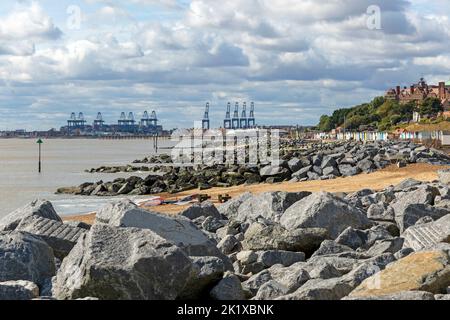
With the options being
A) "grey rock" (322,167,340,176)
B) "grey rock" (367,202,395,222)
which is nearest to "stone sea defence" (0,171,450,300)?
"grey rock" (367,202,395,222)

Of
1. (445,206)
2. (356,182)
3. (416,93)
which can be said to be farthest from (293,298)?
(416,93)

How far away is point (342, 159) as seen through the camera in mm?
38688

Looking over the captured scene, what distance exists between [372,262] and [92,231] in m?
3.08

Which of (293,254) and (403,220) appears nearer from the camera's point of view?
(293,254)

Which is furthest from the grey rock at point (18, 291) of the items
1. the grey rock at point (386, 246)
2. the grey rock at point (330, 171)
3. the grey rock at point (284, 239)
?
the grey rock at point (330, 171)

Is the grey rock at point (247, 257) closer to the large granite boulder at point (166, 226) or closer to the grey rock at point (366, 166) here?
the large granite boulder at point (166, 226)

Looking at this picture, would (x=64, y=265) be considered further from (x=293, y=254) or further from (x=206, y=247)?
(x=293, y=254)

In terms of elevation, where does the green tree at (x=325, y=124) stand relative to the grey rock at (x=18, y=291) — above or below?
above

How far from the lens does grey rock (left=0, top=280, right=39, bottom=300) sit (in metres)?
6.88

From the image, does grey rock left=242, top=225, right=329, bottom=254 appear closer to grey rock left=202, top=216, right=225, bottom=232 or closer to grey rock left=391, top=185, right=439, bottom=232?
grey rock left=202, top=216, right=225, bottom=232

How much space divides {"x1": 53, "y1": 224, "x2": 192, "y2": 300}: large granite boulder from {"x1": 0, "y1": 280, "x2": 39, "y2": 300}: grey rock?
0.26 meters

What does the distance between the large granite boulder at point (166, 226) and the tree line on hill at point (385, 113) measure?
381ft

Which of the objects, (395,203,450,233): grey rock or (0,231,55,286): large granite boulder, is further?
(395,203,450,233): grey rock

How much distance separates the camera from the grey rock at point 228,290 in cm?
748
